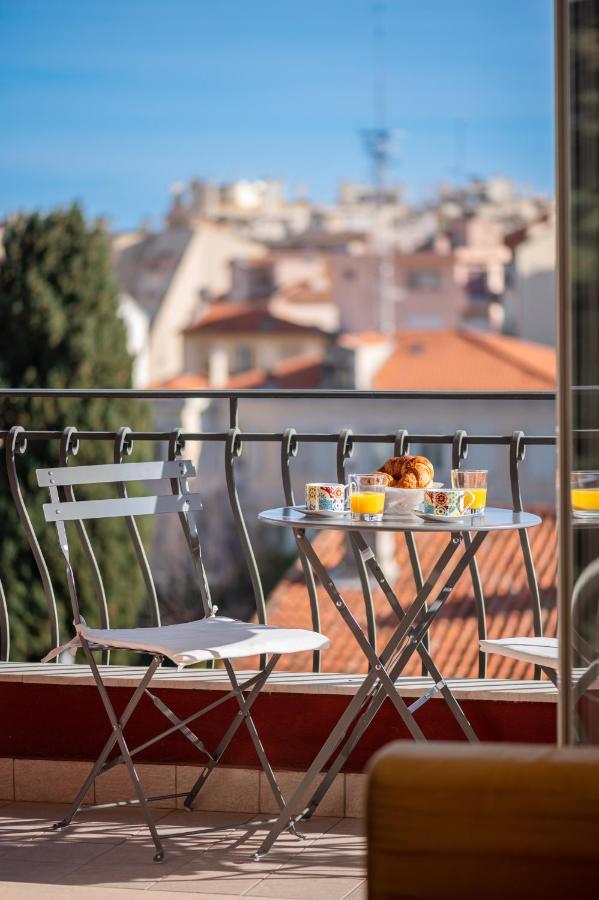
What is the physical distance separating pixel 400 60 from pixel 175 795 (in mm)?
62550

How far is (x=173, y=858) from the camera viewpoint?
3250 millimetres

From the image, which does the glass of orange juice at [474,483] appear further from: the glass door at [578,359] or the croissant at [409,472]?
the glass door at [578,359]

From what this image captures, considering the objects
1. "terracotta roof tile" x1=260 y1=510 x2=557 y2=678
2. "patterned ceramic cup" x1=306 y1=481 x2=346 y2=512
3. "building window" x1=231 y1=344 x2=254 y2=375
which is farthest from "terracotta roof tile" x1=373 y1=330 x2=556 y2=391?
"patterned ceramic cup" x1=306 y1=481 x2=346 y2=512

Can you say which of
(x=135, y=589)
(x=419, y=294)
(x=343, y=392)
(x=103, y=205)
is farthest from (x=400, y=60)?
(x=343, y=392)

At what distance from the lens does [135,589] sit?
99.6ft

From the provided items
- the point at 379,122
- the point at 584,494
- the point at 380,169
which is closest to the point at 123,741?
the point at 584,494

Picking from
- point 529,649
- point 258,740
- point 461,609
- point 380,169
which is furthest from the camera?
point 380,169

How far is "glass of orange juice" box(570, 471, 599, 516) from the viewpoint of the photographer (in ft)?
6.50

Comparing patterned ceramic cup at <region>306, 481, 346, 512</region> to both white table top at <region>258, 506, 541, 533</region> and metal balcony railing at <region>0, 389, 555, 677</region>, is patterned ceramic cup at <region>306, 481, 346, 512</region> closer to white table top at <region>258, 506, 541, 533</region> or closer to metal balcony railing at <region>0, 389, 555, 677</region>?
Answer: white table top at <region>258, 506, 541, 533</region>

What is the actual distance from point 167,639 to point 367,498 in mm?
588

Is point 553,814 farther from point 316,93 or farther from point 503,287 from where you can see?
point 316,93

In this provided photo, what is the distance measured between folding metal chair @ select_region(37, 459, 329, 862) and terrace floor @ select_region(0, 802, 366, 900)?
0.07 metres

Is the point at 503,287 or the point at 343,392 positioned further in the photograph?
the point at 503,287

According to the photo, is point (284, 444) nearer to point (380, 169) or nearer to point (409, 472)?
point (409, 472)
